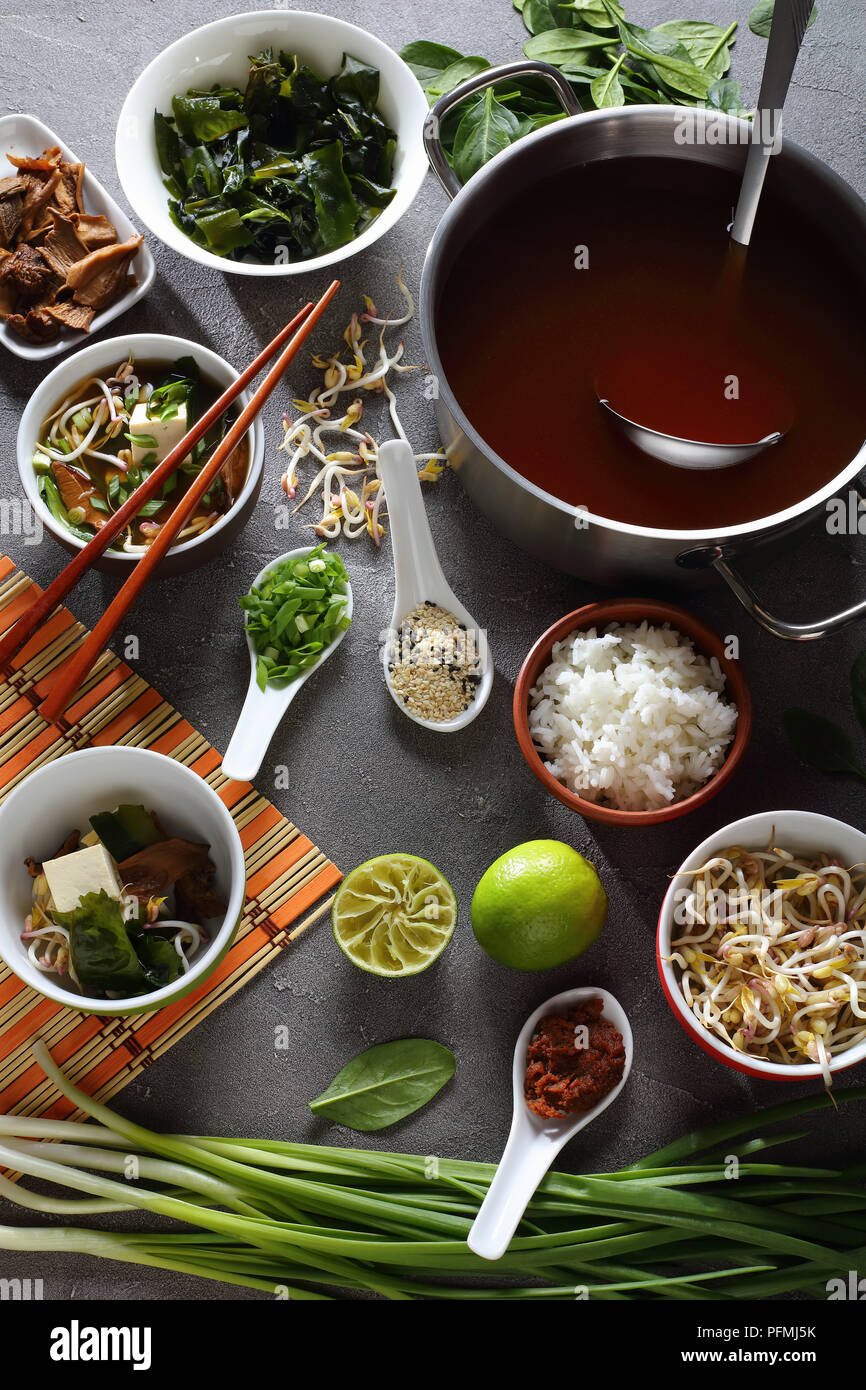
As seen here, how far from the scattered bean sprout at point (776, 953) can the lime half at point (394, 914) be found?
1.38ft

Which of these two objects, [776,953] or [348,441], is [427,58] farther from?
[776,953]

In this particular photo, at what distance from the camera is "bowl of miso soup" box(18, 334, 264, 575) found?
6.46 feet

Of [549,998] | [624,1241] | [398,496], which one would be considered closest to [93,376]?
[398,496]

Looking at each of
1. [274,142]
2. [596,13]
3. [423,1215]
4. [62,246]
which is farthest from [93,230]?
[423,1215]

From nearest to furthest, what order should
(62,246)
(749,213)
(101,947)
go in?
(101,947) < (749,213) < (62,246)

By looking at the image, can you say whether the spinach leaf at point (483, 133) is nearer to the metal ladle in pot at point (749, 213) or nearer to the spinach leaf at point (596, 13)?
the spinach leaf at point (596, 13)

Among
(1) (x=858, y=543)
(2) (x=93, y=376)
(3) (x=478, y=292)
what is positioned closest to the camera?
(3) (x=478, y=292)

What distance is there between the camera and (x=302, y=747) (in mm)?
2105

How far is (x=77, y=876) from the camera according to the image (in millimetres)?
1775

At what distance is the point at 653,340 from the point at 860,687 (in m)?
0.76

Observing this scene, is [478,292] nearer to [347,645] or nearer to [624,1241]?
[347,645]

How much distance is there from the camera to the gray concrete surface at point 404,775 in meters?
2.04

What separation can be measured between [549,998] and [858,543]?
1082 millimetres

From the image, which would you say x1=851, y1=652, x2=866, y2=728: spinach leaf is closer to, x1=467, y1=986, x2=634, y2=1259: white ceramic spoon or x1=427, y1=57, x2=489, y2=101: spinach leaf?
x1=467, y1=986, x2=634, y2=1259: white ceramic spoon
